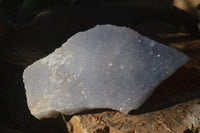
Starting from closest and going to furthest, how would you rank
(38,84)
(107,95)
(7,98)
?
1. (107,95)
2. (38,84)
3. (7,98)

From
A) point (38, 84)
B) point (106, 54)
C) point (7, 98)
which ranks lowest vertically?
point (7, 98)

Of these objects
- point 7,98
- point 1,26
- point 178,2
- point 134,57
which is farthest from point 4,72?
point 178,2

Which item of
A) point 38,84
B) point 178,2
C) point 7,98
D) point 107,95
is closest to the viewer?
point 107,95

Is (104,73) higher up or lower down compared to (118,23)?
higher up

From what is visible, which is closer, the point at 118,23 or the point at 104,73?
the point at 104,73

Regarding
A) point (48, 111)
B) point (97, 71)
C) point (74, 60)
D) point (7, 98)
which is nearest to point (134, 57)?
point (97, 71)

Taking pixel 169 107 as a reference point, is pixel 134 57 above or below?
above

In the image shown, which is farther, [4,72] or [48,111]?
[4,72]

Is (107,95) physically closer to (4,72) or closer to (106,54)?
(106,54)
